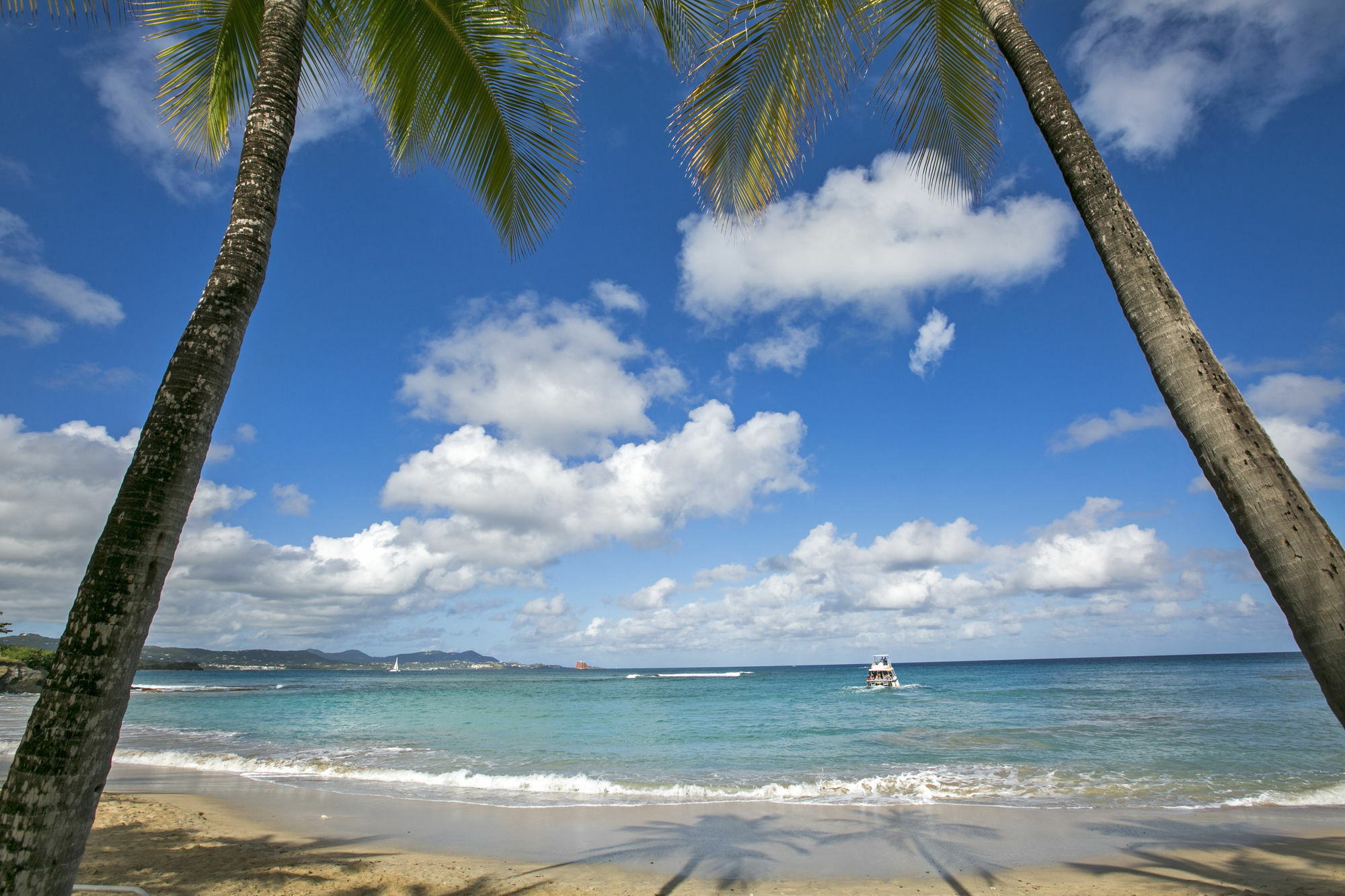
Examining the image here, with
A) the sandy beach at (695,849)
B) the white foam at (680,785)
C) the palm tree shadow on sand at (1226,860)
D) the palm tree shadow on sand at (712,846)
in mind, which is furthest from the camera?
the white foam at (680,785)

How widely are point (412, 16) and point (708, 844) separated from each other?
8.53m

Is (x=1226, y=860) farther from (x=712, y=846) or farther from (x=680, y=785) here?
(x=680, y=785)

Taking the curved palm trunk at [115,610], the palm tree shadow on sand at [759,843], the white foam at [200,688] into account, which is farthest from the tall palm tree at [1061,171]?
the white foam at [200,688]

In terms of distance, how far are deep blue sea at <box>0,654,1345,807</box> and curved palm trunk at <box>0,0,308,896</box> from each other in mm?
8957

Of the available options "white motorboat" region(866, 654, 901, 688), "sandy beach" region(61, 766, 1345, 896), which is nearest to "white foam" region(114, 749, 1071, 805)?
"sandy beach" region(61, 766, 1345, 896)

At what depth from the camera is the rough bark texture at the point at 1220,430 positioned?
2127mm

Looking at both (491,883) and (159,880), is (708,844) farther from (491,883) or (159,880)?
(159,880)

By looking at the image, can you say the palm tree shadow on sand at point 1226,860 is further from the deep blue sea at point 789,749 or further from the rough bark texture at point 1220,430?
the rough bark texture at point 1220,430

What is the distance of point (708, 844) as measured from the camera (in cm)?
758

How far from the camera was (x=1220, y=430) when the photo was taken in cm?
240

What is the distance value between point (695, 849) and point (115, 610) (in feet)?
22.6

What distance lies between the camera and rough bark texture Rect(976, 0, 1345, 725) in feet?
6.98

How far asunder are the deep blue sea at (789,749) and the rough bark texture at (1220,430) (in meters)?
9.22

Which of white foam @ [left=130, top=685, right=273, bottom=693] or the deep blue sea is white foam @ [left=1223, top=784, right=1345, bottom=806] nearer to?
the deep blue sea
